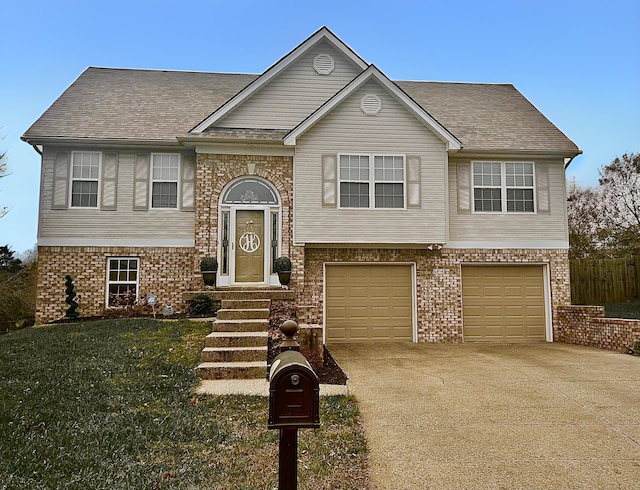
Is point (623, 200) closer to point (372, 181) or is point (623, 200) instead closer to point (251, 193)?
point (372, 181)

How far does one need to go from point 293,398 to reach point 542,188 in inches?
491

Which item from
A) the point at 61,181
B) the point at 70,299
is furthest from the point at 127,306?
the point at 61,181

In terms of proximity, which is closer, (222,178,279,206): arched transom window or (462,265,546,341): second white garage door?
(222,178,279,206): arched transom window

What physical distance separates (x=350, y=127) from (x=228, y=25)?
5216 millimetres

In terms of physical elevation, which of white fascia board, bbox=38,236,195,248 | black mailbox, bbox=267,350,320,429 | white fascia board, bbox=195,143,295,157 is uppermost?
white fascia board, bbox=195,143,295,157

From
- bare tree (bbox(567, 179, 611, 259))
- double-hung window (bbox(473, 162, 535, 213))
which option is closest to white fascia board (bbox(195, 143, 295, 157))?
double-hung window (bbox(473, 162, 535, 213))

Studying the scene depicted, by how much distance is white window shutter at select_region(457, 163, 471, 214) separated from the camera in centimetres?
1301

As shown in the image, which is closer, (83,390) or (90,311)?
(83,390)

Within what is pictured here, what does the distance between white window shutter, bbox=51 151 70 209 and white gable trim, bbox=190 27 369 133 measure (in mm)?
3710

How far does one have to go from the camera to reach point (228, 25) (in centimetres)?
1374

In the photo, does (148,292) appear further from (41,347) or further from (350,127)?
(350,127)

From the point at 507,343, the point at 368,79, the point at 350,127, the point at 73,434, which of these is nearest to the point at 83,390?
the point at 73,434

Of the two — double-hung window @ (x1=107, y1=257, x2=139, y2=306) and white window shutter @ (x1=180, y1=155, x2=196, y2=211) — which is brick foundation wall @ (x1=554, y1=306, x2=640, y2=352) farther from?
double-hung window @ (x1=107, y1=257, x2=139, y2=306)

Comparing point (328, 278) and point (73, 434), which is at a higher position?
point (328, 278)
